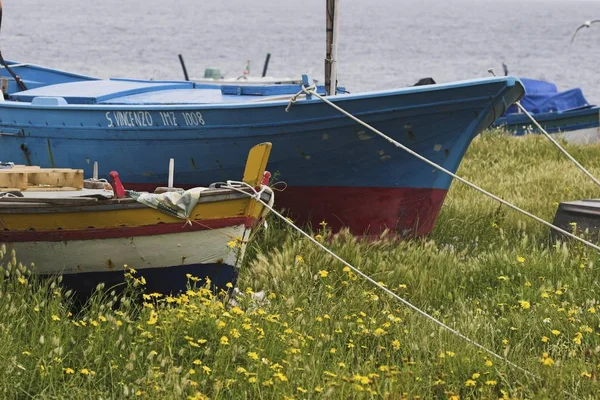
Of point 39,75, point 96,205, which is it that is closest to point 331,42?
point 96,205

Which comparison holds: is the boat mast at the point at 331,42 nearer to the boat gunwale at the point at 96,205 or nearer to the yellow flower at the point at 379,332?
the boat gunwale at the point at 96,205

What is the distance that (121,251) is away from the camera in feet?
24.5

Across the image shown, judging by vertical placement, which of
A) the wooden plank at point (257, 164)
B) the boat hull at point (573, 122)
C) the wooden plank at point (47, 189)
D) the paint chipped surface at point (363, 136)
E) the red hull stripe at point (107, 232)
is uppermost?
the wooden plank at point (257, 164)

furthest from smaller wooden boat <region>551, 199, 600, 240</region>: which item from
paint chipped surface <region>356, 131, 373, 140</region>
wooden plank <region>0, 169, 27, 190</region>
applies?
wooden plank <region>0, 169, 27, 190</region>

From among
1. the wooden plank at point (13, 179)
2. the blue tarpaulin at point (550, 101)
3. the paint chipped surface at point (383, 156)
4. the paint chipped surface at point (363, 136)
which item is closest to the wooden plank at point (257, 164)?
the wooden plank at point (13, 179)

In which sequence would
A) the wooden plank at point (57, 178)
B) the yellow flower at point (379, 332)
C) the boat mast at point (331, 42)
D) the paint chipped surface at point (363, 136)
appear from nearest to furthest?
1. the yellow flower at point (379, 332)
2. the wooden plank at point (57, 178)
3. the paint chipped surface at point (363, 136)
4. the boat mast at point (331, 42)

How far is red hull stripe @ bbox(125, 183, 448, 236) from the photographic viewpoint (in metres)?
10.2

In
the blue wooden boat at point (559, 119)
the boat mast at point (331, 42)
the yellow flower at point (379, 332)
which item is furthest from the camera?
the blue wooden boat at point (559, 119)

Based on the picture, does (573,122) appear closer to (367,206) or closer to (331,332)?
(367,206)

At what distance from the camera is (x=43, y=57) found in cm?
5809

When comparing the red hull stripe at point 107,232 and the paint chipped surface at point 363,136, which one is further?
the paint chipped surface at point 363,136

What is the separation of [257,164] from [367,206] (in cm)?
295

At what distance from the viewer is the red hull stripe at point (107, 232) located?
7.36 meters

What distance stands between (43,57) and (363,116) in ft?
168
